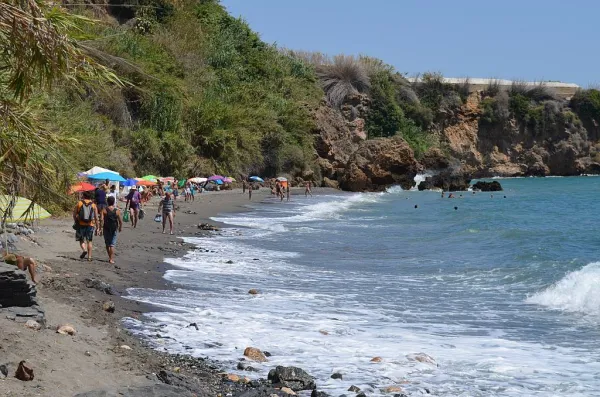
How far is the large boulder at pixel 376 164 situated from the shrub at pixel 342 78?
13.7 meters

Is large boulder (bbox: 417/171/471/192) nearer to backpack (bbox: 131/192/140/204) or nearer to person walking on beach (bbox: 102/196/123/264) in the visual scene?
backpack (bbox: 131/192/140/204)

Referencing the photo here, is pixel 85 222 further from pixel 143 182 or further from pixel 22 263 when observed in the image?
pixel 143 182

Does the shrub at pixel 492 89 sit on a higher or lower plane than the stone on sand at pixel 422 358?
higher

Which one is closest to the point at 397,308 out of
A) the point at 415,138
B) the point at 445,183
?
the point at 445,183

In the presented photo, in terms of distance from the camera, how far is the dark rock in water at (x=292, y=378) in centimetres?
757

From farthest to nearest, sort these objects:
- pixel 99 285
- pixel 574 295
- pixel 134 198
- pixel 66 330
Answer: pixel 134 198
pixel 574 295
pixel 99 285
pixel 66 330

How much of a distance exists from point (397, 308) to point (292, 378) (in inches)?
192

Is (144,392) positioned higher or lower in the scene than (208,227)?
lower

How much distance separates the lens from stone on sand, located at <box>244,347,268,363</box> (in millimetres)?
8539

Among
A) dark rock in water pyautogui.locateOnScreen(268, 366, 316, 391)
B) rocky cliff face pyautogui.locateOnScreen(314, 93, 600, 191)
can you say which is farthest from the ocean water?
rocky cliff face pyautogui.locateOnScreen(314, 93, 600, 191)

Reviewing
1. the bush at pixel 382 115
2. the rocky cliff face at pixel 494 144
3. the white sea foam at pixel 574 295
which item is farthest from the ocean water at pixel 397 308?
the bush at pixel 382 115

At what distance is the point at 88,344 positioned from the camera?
320 inches

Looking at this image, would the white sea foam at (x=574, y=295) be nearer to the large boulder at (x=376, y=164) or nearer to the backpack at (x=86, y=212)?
the backpack at (x=86, y=212)

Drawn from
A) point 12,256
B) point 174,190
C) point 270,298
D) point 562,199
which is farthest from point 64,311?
point 562,199
